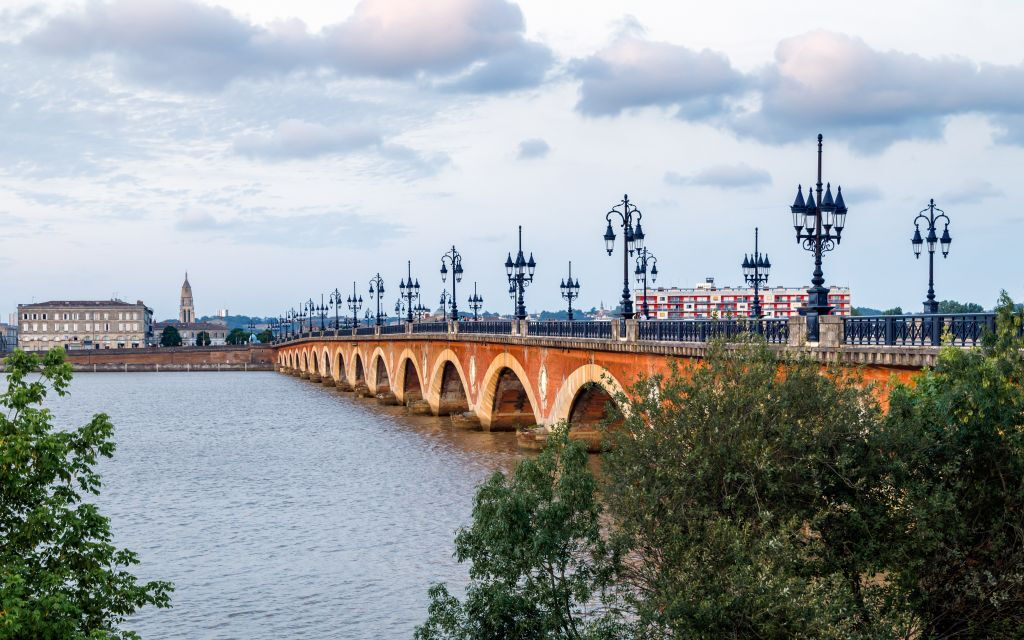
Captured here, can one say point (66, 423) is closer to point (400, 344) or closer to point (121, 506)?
point (400, 344)

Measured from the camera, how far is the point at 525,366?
45438 millimetres

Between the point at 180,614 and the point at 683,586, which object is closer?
the point at 683,586

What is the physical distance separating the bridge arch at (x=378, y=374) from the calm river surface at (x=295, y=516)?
18.1 m

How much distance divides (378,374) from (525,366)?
135 ft

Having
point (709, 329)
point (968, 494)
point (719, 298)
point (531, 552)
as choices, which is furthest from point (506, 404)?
point (719, 298)

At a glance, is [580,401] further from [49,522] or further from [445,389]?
[49,522]

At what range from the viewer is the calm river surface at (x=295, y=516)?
22.1 meters

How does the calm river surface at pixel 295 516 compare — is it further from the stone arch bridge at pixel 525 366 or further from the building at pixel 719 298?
the building at pixel 719 298

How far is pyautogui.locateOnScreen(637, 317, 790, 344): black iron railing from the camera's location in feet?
74.9

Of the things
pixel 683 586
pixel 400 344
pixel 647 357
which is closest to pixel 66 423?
pixel 400 344

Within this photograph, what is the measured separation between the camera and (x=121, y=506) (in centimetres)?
3422

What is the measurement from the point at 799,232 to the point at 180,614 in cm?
1427

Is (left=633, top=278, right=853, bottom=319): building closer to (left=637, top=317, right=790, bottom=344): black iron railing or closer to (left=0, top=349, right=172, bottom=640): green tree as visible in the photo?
(left=637, top=317, right=790, bottom=344): black iron railing

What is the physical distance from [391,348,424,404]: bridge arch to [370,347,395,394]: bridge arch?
7935mm
